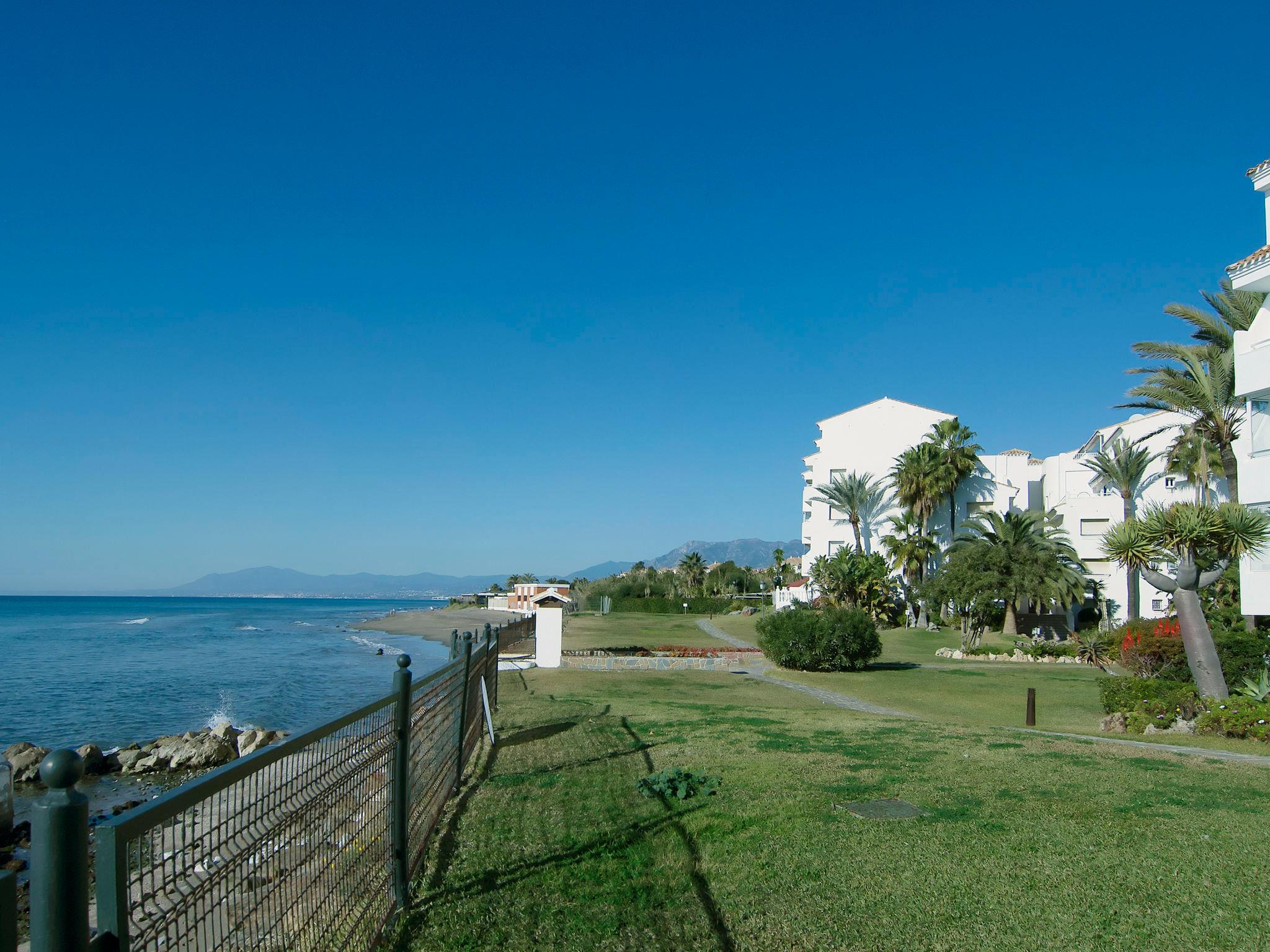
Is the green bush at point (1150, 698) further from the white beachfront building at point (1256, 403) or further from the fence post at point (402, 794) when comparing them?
the fence post at point (402, 794)

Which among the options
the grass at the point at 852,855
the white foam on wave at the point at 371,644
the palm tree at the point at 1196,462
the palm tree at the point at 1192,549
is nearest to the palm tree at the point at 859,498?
the palm tree at the point at 1196,462

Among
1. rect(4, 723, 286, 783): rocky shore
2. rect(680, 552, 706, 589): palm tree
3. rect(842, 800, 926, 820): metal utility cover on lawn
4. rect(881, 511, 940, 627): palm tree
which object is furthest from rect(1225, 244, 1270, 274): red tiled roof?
rect(680, 552, 706, 589): palm tree

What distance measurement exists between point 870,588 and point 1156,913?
46.1m

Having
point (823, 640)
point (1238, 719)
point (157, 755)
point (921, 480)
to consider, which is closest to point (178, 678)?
point (157, 755)

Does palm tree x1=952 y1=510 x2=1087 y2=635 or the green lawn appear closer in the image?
the green lawn

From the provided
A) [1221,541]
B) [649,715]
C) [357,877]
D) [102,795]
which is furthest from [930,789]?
[102,795]

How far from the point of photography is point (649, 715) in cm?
1491

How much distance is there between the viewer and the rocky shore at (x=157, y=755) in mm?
15414

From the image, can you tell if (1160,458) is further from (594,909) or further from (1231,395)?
(594,909)

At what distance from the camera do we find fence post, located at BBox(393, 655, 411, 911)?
215 inches

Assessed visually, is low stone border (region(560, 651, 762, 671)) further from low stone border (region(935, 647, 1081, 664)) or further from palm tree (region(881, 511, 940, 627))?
palm tree (region(881, 511, 940, 627))

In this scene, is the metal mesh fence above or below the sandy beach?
above

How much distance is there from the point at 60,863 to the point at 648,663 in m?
27.7

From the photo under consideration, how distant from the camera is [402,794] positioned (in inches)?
220
